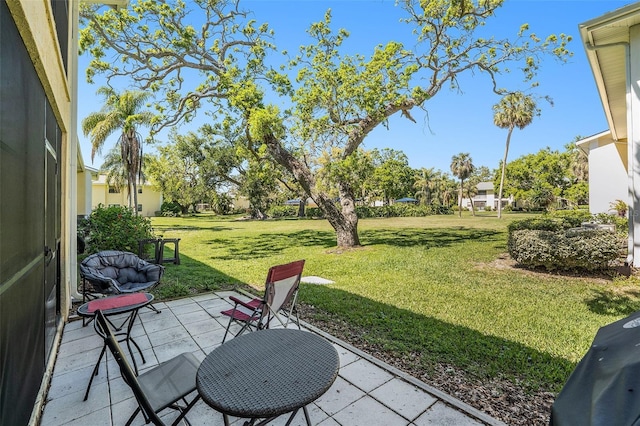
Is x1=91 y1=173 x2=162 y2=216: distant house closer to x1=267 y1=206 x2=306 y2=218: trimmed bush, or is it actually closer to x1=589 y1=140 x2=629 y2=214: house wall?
x1=267 y1=206 x2=306 y2=218: trimmed bush

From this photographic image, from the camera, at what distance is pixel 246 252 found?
37.1 feet

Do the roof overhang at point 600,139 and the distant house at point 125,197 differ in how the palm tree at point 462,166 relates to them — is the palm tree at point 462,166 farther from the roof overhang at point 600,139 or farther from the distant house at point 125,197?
the distant house at point 125,197

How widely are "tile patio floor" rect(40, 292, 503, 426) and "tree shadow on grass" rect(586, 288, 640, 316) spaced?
4.03 metres

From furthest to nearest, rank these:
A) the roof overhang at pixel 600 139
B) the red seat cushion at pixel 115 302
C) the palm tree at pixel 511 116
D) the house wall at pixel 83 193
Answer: the palm tree at pixel 511 116 < the house wall at pixel 83 193 < the roof overhang at pixel 600 139 < the red seat cushion at pixel 115 302

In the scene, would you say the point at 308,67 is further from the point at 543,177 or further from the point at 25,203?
the point at 543,177

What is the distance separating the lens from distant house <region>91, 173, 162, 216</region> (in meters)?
31.4

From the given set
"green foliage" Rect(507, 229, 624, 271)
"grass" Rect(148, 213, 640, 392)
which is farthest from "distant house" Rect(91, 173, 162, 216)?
"green foliage" Rect(507, 229, 624, 271)

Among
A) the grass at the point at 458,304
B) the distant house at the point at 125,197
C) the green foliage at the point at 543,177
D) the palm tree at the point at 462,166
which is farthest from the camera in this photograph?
the palm tree at the point at 462,166

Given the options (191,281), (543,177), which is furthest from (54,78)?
(543,177)

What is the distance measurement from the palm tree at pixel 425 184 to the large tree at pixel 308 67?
4062cm

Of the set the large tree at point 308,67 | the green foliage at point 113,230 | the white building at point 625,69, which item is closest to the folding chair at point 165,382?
the green foliage at point 113,230

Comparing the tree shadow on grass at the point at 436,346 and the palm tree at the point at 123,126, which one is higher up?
the palm tree at the point at 123,126

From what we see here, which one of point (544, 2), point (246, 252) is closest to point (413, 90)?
point (544, 2)

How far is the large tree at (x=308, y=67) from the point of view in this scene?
979 cm
